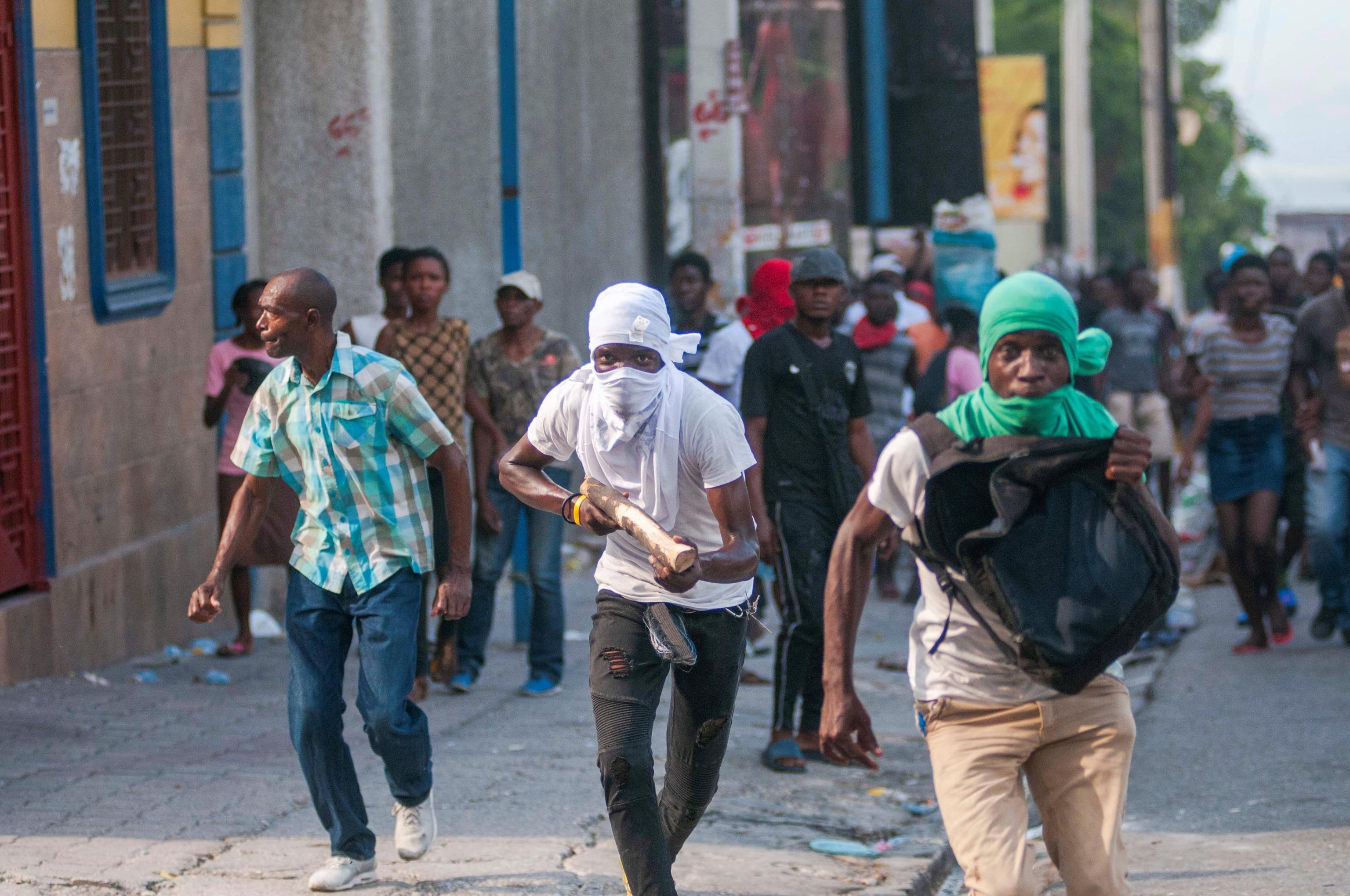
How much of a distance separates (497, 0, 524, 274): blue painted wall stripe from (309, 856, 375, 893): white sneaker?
14.3ft

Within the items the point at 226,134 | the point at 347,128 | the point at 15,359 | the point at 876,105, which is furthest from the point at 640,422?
the point at 876,105

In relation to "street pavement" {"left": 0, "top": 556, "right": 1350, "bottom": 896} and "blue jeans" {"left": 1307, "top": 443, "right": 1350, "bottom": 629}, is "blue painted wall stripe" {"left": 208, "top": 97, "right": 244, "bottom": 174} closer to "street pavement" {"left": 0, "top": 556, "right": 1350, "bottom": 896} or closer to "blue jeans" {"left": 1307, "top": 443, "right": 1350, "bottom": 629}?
"street pavement" {"left": 0, "top": 556, "right": 1350, "bottom": 896}

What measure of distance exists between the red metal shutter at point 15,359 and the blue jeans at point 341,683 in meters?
3.21

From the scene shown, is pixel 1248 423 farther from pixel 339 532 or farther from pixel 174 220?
pixel 339 532

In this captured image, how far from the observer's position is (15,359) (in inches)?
307

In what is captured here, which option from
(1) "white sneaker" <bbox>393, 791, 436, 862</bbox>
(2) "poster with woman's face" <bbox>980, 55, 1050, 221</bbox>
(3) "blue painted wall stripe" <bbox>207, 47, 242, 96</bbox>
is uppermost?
(2) "poster with woman's face" <bbox>980, 55, 1050, 221</bbox>

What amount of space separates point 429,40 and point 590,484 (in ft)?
24.2

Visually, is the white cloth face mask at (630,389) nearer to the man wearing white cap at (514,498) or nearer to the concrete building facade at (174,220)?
the man wearing white cap at (514,498)

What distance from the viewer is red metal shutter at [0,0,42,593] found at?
767cm

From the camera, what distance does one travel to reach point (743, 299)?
885cm

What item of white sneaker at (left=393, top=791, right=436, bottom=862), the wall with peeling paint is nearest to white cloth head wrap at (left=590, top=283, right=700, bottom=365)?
white sneaker at (left=393, top=791, right=436, bottom=862)

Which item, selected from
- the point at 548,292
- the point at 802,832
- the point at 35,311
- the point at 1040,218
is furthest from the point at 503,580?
the point at 1040,218

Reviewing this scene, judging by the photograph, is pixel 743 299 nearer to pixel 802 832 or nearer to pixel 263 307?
pixel 802 832

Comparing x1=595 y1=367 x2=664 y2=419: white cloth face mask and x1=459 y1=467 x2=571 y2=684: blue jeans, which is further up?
x1=595 y1=367 x2=664 y2=419: white cloth face mask
